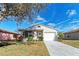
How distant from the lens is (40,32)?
14312 millimetres

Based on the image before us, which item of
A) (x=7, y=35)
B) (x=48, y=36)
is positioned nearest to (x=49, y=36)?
(x=48, y=36)

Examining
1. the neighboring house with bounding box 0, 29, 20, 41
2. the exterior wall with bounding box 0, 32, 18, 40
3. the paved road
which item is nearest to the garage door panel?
the paved road

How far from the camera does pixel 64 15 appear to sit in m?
12.8

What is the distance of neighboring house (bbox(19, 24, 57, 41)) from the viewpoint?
13573 mm

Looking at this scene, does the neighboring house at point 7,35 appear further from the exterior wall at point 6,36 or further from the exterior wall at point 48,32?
the exterior wall at point 48,32

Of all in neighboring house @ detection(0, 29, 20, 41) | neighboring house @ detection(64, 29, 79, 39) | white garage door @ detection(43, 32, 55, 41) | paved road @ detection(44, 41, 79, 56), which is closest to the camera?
paved road @ detection(44, 41, 79, 56)

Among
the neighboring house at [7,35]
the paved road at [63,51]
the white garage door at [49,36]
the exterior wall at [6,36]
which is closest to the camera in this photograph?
the paved road at [63,51]

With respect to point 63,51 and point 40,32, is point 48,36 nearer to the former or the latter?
point 40,32

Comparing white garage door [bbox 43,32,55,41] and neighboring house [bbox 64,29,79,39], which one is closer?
neighboring house [bbox 64,29,79,39]

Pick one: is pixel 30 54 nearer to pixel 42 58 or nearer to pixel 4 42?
pixel 42 58

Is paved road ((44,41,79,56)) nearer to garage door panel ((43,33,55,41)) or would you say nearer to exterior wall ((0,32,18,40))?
garage door panel ((43,33,55,41))

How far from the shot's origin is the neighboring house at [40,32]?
1357 centimetres

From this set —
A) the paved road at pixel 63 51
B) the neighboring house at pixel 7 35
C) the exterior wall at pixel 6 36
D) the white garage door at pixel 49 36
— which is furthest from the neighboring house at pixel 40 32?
the paved road at pixel 63 51

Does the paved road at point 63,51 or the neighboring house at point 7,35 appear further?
the neighboring house at point 7,35
